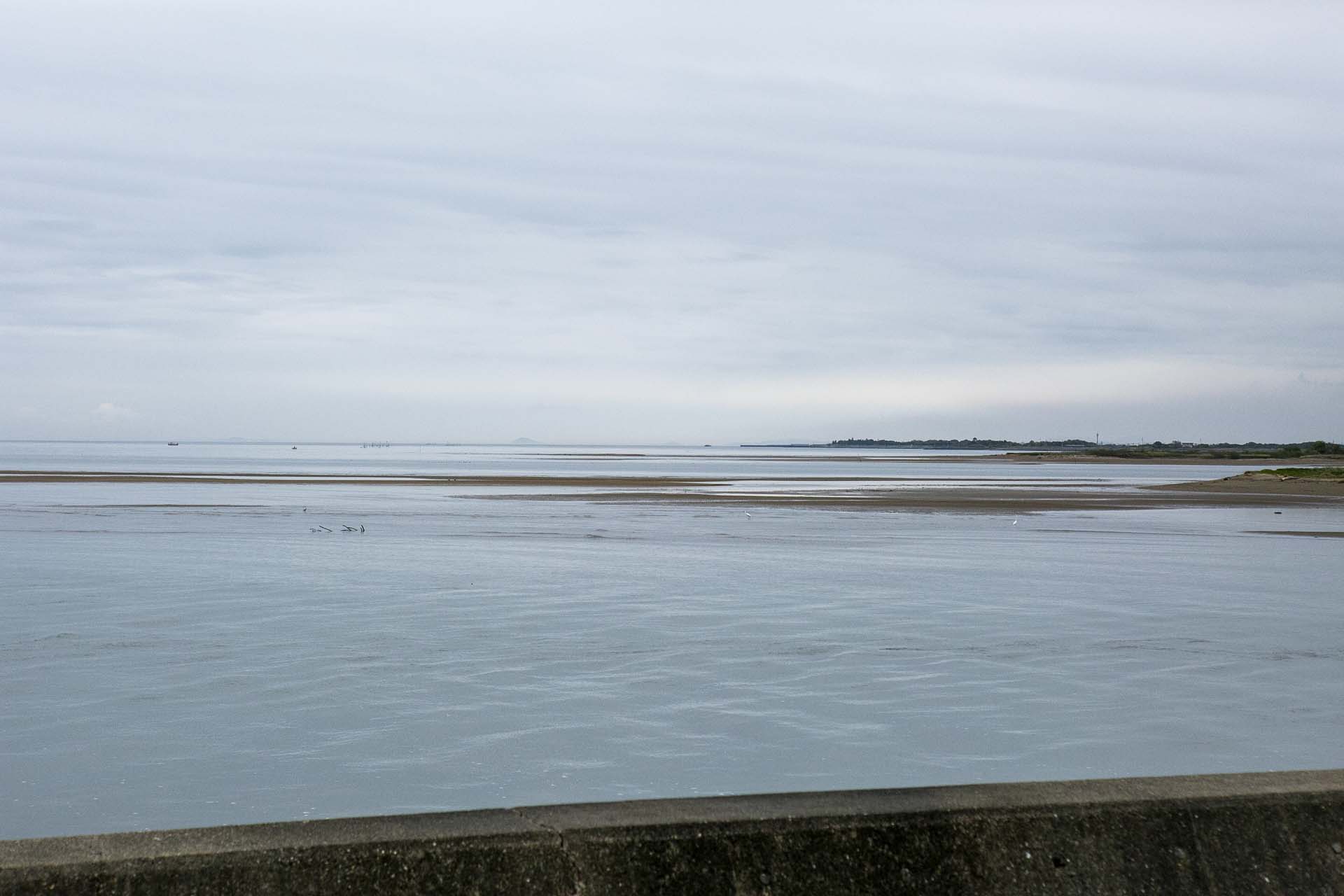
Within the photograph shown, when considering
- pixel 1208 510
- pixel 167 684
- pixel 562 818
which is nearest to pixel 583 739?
pixel 167 684

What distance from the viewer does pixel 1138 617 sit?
17.7m

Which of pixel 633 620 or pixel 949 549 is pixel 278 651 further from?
pixel 949 549

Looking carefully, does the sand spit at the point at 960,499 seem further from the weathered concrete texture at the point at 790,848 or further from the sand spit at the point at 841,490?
the weathered concrete texture at the point at 790,848

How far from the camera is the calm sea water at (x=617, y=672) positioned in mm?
9180

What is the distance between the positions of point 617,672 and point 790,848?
29.2ft

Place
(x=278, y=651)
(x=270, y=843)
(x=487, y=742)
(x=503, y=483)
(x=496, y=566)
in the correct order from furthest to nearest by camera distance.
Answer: (x=503, y=483) → (x=496, y=566) → (x=278, y=651) → (x=487, y=742) → (x=270, y=843)

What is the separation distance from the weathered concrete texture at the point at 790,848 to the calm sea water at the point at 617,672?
168 inches

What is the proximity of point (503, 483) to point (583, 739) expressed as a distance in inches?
2340

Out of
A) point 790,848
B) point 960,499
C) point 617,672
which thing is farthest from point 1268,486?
point 790,848

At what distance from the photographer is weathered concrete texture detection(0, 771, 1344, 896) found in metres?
4.03

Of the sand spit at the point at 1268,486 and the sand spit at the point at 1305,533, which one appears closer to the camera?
the sand spit at the point at 1305,533

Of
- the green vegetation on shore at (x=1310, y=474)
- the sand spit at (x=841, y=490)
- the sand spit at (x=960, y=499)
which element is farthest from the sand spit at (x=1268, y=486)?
the sand spit at (x=960, y=499)

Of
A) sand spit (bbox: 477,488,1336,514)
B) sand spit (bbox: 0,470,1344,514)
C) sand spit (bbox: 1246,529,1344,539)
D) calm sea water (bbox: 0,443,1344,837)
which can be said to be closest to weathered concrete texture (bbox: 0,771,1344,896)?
calm sea water (bbox: 0,443,1344,837)

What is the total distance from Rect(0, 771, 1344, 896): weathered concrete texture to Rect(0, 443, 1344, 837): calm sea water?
4273 millimetres
